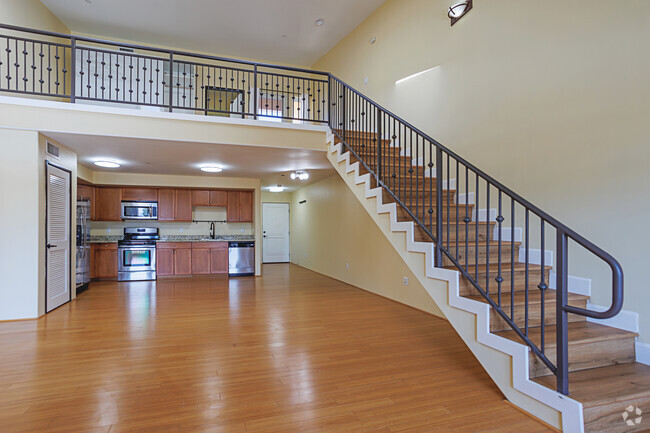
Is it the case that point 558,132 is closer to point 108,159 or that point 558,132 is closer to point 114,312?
point 114,312

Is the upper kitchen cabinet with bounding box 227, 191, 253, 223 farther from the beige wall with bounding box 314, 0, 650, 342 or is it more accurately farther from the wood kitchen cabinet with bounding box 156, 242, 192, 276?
the beige wall with bounding box 314, 0, 650, 342

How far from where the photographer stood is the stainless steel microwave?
813 centimetres

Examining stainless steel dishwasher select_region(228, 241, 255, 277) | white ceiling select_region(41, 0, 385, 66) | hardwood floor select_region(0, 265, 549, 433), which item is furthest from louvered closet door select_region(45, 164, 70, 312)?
white ceiling select_region(41, 0, 385, 66)

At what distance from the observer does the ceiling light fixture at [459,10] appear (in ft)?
13.9

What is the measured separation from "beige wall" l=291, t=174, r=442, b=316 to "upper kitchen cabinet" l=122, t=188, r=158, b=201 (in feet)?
13.1

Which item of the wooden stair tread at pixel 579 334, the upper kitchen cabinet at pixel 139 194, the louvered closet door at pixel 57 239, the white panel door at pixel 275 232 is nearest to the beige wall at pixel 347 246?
the white panel door at pixel 275 232

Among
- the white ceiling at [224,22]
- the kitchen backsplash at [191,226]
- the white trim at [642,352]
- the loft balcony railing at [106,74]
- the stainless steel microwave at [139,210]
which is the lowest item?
the white trim at [642,352]

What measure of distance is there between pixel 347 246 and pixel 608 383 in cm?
549

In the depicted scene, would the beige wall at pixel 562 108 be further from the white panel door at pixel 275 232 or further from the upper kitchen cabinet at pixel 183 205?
the white panel door at pixel 275 232

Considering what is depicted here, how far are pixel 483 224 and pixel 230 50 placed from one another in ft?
24.6

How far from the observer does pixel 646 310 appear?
8.25ft

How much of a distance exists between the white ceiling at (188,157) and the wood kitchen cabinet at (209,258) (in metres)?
1.79

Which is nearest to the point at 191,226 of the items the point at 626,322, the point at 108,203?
the point at 108,203

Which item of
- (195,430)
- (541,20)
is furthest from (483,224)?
(195,430)
